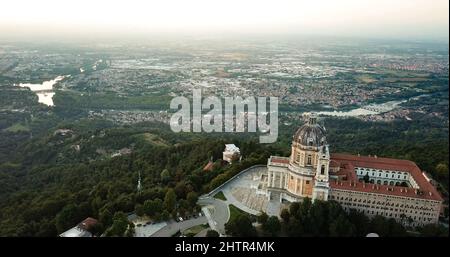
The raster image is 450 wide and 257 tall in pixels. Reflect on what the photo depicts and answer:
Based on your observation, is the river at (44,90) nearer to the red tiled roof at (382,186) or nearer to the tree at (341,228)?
the red tiled roof at (382,186)

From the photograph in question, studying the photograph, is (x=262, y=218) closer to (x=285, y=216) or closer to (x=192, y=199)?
(x=285, y=216)

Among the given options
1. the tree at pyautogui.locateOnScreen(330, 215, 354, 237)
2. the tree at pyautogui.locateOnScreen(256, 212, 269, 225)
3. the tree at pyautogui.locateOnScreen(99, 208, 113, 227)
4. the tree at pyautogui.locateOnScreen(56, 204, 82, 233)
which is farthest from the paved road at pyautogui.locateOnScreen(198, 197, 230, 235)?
the tree at pyautogui.locateOnScreen(56, 204, 82, 233)

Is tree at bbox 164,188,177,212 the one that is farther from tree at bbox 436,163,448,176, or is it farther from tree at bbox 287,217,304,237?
tree at bbox 436,163,448,176

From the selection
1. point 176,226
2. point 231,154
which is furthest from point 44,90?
point 176,226

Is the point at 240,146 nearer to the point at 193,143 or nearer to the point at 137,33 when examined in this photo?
the point at 193,143

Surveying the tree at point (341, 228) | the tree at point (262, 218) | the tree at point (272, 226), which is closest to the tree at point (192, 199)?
the tree at point (262, 218)
